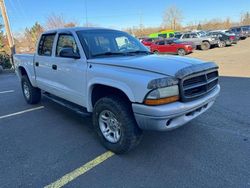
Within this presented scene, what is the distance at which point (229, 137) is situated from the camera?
388 centimetres

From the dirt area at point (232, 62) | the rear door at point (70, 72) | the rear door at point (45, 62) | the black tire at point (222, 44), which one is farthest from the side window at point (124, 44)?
the black tire at point (222, 44)

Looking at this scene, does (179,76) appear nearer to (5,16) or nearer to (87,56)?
(87,56)

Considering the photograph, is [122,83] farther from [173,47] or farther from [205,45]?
[205,45]

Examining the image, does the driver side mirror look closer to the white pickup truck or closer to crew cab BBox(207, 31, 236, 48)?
the white pickup truck

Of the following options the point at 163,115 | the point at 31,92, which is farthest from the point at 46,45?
the point at 163,115

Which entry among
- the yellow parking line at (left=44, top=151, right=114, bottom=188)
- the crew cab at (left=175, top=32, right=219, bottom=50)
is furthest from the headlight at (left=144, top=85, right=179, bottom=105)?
the crew cab at (left=175, top=32, right=219, bottom=50)

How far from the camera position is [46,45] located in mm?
5211

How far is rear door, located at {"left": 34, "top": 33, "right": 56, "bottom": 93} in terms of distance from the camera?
16.1 feet

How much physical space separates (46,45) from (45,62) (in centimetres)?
46

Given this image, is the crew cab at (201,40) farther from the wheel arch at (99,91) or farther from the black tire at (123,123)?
the black tire at (123,123)

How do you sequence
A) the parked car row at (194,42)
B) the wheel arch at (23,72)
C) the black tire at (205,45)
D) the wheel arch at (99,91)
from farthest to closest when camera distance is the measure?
the black tire at (205,45) < the parked car row at (194,42) < the wheel arch at (23,72) < the wheel arch at (99,91)

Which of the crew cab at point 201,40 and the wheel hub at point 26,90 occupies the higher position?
the crew cab at point 201,40

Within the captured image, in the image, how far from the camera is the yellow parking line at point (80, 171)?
113 inches

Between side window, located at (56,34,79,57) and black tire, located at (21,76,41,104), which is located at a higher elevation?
side window, located at (56,34,79,57)
